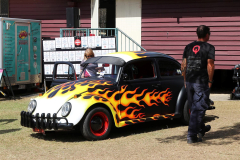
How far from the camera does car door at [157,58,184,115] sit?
336 inches

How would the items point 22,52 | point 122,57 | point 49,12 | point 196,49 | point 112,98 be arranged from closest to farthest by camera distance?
point 196,49 < point 112,98 < point 122,57 < point 22,52 < point 49,12

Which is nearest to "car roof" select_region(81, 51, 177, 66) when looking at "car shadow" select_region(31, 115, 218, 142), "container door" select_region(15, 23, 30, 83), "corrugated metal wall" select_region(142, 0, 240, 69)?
"car shadow" select_region(31, 115, 218, 142)

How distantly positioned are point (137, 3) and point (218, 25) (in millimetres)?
3234

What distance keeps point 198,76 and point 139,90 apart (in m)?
1.50

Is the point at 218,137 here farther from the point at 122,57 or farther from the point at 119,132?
the point at 122,57

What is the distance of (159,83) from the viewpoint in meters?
8.45

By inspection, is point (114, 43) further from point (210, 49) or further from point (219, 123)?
point (210, 49)

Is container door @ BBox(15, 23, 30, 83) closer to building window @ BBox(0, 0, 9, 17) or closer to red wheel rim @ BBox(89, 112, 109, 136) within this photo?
building window @ BBox(0, 0, 9, 17)

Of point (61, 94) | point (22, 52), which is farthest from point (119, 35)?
point (61, 94)

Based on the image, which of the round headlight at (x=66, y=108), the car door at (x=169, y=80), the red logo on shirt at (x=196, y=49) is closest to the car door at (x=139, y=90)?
the car door at (x=169, y=80)

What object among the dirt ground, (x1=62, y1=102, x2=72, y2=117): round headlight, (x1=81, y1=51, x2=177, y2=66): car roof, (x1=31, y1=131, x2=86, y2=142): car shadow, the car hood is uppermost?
(x1=81, y1=51, x2=177, y2=66): car roof

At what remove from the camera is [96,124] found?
7.45 metres

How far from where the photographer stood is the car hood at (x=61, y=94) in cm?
742

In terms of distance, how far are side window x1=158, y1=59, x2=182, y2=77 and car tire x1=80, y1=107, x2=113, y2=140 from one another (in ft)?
5.61
